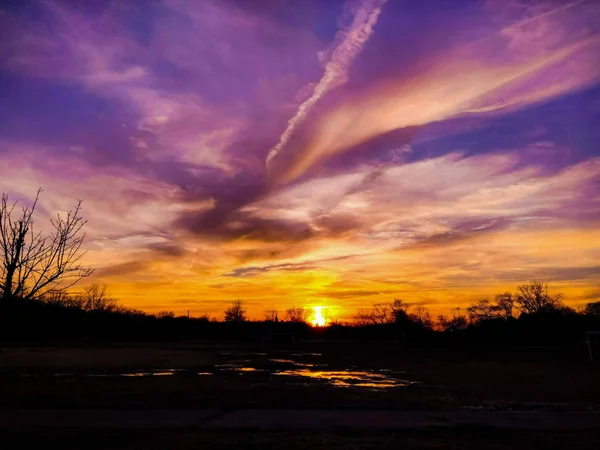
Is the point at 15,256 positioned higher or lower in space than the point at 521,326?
lower

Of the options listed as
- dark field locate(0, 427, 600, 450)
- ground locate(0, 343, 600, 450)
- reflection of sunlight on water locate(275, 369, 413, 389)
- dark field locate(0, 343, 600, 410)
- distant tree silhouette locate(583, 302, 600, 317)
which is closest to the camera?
dark field locate(0, 427, 600, 450)

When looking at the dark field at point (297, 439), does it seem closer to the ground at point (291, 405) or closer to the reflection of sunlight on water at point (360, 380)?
the ground at point (291, 405)

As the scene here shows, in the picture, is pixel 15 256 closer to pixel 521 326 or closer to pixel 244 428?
pixel 244 428

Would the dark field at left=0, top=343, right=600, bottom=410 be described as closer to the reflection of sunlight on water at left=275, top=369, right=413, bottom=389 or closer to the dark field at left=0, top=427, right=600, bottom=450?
the reflection of sunlight on water at left=275, top=369, right=413, bottom=389

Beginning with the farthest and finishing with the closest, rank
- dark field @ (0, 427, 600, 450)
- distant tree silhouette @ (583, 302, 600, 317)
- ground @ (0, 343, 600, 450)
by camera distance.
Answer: distant tree silhouette @ (583, 302, 600, 317) → ground @ (0, 343, 600, 450) → dark field @ (0, 427, 600, 450)

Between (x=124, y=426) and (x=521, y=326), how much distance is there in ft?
313

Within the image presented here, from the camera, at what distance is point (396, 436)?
9211mm

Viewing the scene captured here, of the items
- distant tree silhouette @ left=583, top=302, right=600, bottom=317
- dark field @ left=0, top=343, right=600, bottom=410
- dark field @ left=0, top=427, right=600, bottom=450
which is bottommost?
dark field @ left=0, top=427, right=600, bottom=450

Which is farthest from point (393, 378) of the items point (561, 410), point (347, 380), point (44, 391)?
point (44, 391)

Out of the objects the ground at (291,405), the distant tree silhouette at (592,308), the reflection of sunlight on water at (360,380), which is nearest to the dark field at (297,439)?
the ground at (291,405)

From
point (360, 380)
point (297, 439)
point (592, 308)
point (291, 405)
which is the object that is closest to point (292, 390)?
point (291, 405)

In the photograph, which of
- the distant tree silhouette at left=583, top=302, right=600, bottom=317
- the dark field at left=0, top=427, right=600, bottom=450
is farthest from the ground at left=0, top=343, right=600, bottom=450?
the distant tree silhouette at left=583, top=302, right=600, bottom=317

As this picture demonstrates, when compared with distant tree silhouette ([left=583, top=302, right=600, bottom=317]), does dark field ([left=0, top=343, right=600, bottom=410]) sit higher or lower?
lower

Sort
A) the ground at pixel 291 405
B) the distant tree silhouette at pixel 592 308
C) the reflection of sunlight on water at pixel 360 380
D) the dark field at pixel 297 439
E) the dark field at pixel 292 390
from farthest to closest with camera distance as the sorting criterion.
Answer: the distant tree silhouette at pixel 592 308
the reflection of sunlight on water at pixel 360 380
the dark field at pixel 292 390
the ground at pixel 291 405
the dark field at pixel 297 439
